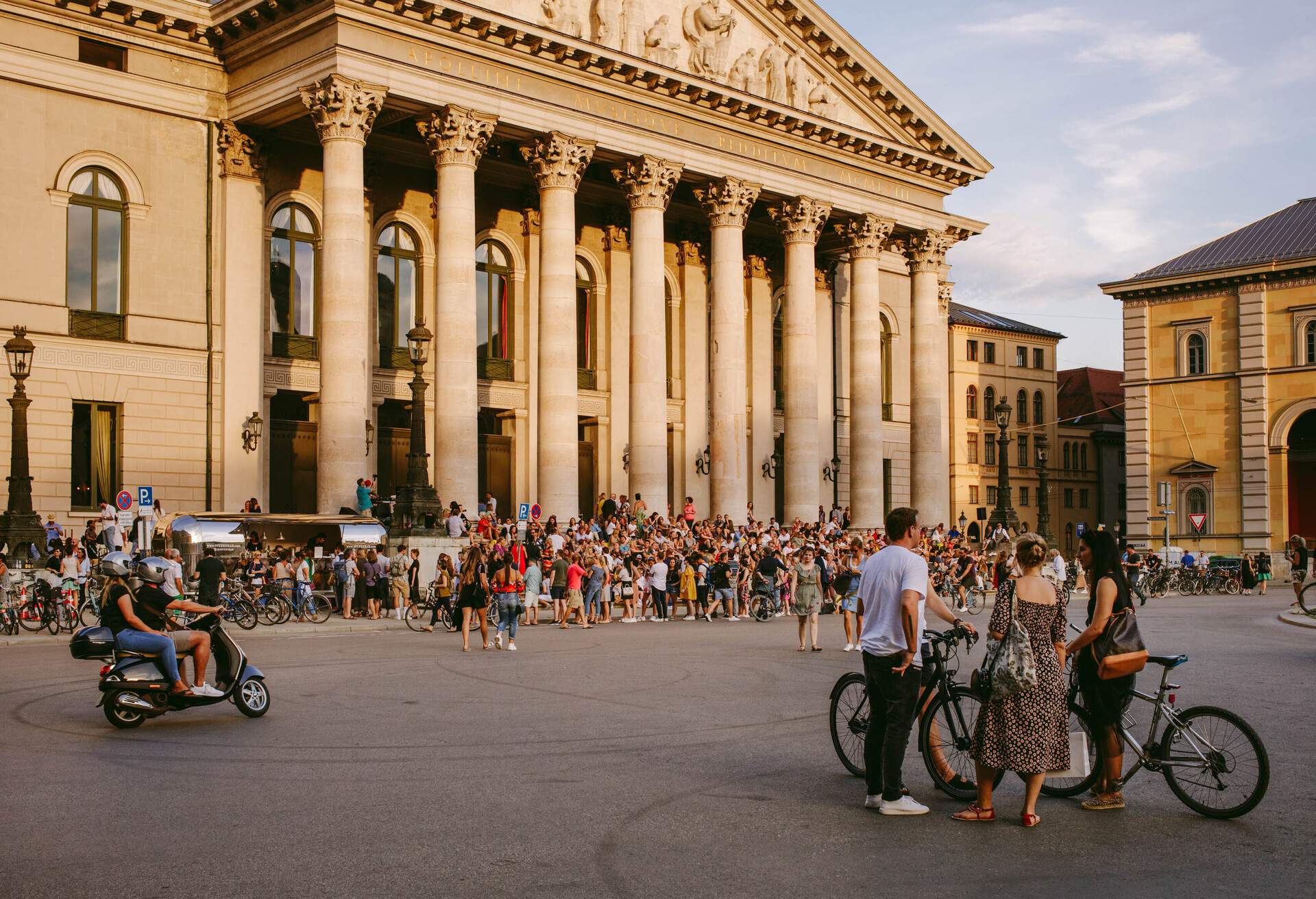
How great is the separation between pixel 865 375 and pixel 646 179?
11.5 meters

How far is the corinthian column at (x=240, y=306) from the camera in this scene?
36250mm

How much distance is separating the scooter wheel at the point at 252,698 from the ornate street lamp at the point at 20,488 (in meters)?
15.5

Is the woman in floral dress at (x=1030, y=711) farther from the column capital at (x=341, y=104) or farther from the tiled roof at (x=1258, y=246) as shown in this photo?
the tiled roof at (x=1258, y=246)

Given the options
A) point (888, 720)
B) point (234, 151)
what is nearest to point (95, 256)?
point (234, 151)

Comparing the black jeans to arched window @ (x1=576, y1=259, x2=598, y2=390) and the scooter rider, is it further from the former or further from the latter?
arched window @ (x1=576, y1=259, x2=598, y2=390)

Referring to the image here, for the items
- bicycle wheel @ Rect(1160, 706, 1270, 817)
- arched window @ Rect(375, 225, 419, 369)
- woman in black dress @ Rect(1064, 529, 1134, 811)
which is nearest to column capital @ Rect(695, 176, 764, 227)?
arched window @ Rect(375, 225, 419, 369)

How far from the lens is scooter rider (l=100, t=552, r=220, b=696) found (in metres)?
13.4

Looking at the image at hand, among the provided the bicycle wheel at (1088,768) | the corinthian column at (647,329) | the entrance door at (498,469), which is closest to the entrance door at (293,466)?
the entrance door at (498,469)

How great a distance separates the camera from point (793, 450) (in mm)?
44906

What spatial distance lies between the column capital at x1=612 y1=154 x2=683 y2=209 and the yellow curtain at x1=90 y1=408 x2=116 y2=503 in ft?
51.1

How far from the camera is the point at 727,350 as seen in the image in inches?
1682

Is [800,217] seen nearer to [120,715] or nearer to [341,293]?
[341,293]

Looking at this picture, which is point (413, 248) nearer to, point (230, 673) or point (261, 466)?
point (261, 466)

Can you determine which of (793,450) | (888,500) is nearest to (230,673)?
(793,450)
